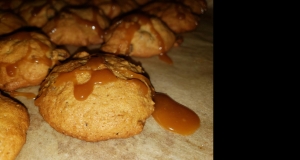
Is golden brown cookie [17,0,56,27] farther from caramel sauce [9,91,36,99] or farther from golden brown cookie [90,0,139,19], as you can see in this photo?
caramel sauce [9,91,36,99]

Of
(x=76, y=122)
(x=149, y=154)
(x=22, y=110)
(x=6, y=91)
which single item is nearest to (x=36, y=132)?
(x=22, y=110)

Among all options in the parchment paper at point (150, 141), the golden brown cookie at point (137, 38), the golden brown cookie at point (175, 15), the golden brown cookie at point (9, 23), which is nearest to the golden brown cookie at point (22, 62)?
the parchment paper at point (150, 141)

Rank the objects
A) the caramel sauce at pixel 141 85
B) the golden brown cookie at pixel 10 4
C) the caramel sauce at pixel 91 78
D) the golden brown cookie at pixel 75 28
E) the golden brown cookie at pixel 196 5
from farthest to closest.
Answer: the golden brown cookie at pixel 196 5, the golden brown cookie at pixel 10 4, the golden brown cookie at pixel 75 28, the caramel sauce at pixel 141 85, the caramel sauce at pixel 91 78

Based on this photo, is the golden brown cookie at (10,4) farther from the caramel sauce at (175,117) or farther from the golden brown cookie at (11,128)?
the caramel sauce at (175,117)

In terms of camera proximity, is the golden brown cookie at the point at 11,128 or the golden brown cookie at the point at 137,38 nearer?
the golden brown cookie at the point at 11,128

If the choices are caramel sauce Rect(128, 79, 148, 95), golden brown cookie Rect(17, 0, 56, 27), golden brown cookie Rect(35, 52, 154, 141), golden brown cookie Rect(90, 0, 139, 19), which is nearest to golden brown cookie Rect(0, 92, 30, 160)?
golden brown cookie Rect(35, 52, 154, 141)

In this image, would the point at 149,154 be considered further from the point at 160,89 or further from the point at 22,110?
the point at 22,110

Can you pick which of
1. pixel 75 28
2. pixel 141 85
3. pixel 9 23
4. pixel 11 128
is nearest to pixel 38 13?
pixel 9 23
